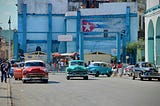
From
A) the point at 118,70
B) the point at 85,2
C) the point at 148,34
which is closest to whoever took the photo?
the point at 118,70

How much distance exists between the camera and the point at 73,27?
96875mm

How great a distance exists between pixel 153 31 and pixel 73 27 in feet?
128

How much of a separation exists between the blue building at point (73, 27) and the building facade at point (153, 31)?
99.7ft

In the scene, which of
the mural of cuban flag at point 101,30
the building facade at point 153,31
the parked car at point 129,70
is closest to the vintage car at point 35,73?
the parked car at point 129,70

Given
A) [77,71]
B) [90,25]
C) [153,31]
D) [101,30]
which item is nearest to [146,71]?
[77,71]

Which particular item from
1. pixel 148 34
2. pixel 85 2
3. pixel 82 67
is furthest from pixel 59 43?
pixel 82 67

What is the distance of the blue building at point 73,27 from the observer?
94.2 m

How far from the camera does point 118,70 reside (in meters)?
56.4

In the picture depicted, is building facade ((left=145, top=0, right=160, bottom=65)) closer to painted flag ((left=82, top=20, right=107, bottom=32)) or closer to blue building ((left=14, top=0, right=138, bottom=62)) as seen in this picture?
blue building ((left=14, top=0, right=138, bottom=62))

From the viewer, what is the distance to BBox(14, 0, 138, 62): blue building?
94.2 m

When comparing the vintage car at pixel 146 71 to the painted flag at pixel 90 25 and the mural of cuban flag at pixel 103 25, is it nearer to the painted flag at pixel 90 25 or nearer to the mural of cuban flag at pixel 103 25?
the painted flag at pixel 90 25

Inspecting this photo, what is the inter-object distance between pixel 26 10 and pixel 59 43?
31.9 feet

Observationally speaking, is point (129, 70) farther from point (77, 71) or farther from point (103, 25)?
point (103, 25)

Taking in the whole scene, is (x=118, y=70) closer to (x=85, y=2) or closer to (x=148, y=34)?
(x=148, y=34)
